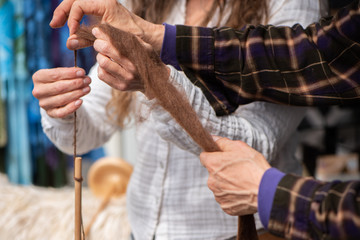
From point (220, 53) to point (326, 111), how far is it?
1.17 metres

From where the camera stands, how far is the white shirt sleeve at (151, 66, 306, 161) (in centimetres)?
62

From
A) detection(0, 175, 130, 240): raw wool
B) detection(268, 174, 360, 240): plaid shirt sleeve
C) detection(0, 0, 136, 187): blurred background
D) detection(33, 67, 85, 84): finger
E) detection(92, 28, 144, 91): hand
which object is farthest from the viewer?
detection(0, 0, 136, 187): blurred background

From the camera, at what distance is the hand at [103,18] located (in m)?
0.62

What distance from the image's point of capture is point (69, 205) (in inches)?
52.6

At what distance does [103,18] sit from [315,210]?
1.33 ft

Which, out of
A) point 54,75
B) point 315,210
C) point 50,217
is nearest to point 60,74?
point 54,75

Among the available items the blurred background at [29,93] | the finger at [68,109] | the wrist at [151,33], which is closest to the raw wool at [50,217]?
the blurred background at [29,93]

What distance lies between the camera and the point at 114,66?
1.84ft

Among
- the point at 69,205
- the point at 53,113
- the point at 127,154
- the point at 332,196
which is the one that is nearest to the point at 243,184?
the point at 332,196

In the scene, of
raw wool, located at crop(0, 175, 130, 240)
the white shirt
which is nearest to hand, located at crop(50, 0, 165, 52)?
the white shirt

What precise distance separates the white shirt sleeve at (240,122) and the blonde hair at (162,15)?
0.17 meters

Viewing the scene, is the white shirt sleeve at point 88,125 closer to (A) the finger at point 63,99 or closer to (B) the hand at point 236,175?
(A) the finger at point 63,99

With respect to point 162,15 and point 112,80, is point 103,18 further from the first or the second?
point 162,15

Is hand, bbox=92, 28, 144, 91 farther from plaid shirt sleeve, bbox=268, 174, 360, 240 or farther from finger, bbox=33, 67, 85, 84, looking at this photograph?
plaid shirt sleeve, bbox=268, 174, 360, 240
